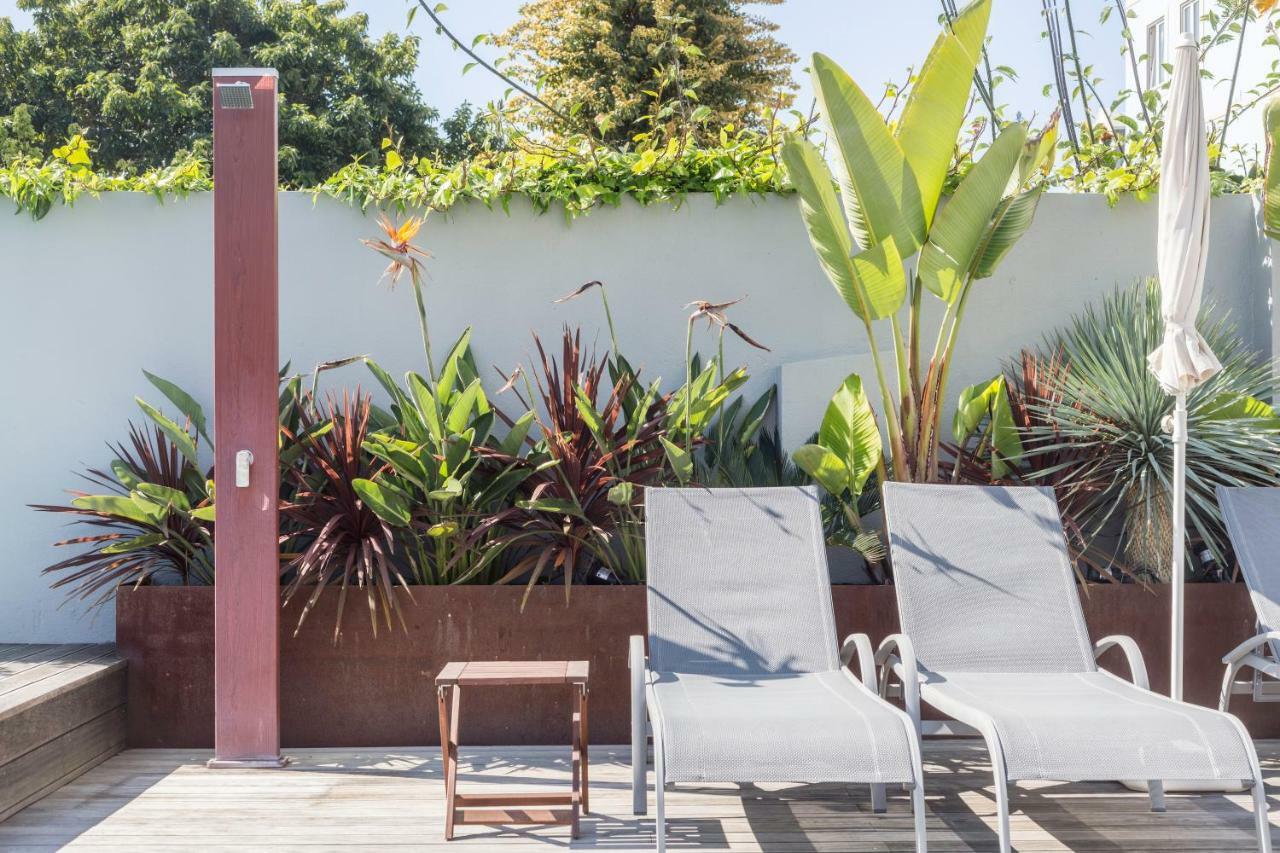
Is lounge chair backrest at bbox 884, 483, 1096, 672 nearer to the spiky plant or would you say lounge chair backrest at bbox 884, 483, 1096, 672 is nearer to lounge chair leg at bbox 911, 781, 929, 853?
lounge chair leg at bbox 911, 781, 929, 853

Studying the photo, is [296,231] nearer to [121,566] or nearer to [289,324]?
[289,324]

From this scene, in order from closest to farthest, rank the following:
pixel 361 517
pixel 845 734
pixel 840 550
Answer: pixel 845 734
pixel 361 517
pixel 840 550

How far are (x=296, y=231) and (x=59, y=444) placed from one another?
59.5 inches

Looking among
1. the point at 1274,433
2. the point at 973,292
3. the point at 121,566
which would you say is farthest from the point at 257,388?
the point at 1274,433

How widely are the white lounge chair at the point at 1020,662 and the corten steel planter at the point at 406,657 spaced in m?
0.57

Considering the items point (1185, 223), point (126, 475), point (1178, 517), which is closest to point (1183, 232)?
point (1185, 223)

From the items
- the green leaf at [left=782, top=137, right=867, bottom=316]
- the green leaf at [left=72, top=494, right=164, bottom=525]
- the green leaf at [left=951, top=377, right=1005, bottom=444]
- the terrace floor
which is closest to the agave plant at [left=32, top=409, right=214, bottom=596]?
the green leaf at [left=72, top=494, right=164, bottom=525]

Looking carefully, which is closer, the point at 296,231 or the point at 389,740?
the point at 389,740

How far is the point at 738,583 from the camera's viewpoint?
402 centimetres

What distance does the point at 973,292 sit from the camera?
5375mm

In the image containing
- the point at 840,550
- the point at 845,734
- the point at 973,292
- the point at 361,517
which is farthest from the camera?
the point at 973,292

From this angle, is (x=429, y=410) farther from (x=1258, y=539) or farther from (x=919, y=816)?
(x=1258, y=539)

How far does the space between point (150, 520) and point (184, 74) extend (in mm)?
19714

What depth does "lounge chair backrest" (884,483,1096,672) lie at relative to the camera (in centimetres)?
386
